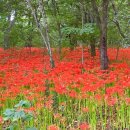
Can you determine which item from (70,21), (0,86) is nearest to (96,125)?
(0,86)

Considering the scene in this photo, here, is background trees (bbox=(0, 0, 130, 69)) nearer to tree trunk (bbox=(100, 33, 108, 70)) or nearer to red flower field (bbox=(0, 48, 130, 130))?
tree trunk (bbox=(100, 33, 108, 70))

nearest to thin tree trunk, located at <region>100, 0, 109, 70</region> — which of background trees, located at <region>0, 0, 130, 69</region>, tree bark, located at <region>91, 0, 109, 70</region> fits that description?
tree bark, located at <region>91, 0, 109, 70</region>

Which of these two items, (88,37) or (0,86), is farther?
(88,37)

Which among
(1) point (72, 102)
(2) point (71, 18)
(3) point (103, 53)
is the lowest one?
(1) point (72, 102)

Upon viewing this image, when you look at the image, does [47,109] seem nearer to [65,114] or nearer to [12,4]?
[65,114]

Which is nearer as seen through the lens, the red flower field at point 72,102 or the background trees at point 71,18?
the red flower field at point 72,102

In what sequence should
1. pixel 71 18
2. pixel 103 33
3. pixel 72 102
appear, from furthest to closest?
pixel 71 18
pixel 103 33
pixel 72 102

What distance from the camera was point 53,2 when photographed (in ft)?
73.1

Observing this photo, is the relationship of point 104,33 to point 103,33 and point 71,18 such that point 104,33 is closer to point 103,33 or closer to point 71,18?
point 103,33

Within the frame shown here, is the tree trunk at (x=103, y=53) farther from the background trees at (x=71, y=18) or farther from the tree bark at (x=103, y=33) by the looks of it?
the background trees at (x=71, y=18)

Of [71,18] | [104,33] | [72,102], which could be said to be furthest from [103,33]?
[71,18]

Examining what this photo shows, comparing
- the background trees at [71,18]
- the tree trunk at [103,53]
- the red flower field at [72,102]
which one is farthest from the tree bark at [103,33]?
the red flower field at [72,102]

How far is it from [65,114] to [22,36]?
1783 cm

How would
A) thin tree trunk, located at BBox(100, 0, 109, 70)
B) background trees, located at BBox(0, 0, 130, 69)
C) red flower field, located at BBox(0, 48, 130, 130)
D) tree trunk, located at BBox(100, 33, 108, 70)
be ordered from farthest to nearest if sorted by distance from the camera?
background trees, located at BBox(0, 0, 130, 69)
tree trunk, located at BBox(100, 33, 108, 70)
thin tree trunk, located at BBox(100, 0, 109, 70)
red flower field, located at BBox(0, 48, 130, 130)
